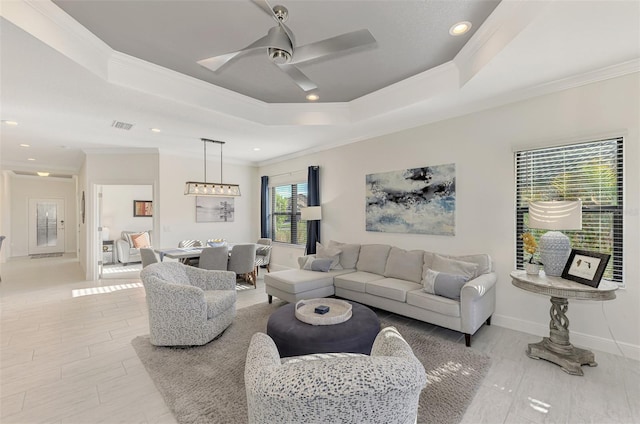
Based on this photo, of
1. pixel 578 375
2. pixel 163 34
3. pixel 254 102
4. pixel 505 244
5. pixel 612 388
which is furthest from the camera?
pixel 254 102

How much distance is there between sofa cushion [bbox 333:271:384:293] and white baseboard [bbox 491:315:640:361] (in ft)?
5.33

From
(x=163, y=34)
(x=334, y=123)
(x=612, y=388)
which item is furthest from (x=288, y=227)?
(x=612, y=388)

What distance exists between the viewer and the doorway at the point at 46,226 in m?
9.66

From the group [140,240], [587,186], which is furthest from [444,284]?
[140,240]

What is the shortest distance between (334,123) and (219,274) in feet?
9.36

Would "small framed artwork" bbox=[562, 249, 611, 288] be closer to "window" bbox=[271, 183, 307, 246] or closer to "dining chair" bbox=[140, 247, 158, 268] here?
"window" bbox=[271, 183, 307, 246]

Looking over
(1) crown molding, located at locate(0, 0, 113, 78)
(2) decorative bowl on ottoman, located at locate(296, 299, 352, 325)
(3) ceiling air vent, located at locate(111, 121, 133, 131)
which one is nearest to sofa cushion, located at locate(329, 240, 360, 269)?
(2) decorative bowl on ottoman, located at locate(296, 299, 352, 325)

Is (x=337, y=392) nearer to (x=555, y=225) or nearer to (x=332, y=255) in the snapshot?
(x=555, y=225)

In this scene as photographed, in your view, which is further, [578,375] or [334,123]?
[334,123]

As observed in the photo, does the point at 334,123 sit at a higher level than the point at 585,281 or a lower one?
higher

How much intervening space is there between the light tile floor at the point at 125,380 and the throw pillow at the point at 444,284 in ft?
1.70

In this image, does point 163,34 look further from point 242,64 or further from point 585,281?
point 585,281

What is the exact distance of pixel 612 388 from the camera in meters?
2.28

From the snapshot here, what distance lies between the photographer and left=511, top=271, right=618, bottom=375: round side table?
2449 mm
